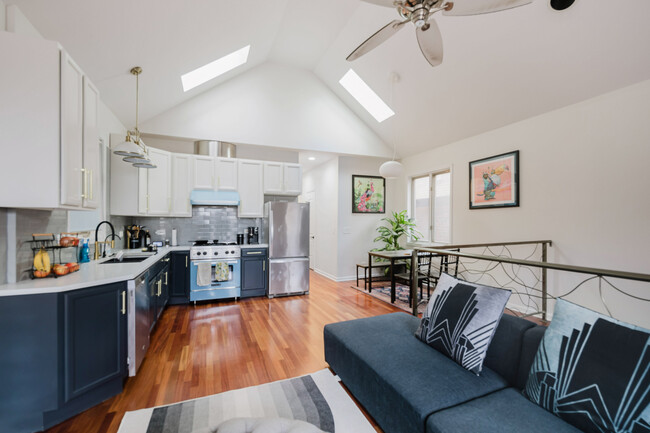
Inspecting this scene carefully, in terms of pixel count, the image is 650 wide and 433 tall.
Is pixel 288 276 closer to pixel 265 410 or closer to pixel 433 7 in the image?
pixel 265 410

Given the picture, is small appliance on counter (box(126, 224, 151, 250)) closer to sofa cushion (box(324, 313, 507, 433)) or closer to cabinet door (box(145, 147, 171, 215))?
cabinet door (box(145, 147, 171, 215))

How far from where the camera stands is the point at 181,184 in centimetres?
449

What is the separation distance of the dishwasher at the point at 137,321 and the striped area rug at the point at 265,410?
0.48 meters

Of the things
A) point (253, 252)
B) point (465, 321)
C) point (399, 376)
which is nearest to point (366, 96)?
point (253, 252)

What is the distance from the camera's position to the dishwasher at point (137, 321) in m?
2.22

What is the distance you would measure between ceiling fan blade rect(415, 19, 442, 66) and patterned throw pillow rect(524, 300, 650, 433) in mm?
1945

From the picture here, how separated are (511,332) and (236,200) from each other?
419cm

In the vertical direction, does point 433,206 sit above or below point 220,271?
above

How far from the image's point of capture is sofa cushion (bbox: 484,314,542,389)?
1.62 m

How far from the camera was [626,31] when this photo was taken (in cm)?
258

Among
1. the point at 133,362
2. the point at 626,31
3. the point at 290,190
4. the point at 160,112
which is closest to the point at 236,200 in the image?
the point at 290,190

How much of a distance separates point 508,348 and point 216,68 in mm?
5003

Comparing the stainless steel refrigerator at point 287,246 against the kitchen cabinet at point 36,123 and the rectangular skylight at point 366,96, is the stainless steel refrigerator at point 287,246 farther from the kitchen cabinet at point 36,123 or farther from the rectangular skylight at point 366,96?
the kitchen cabinet at point 36,123

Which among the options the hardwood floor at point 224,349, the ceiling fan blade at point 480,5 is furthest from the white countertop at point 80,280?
the ceiling fan blade at point 480,5
